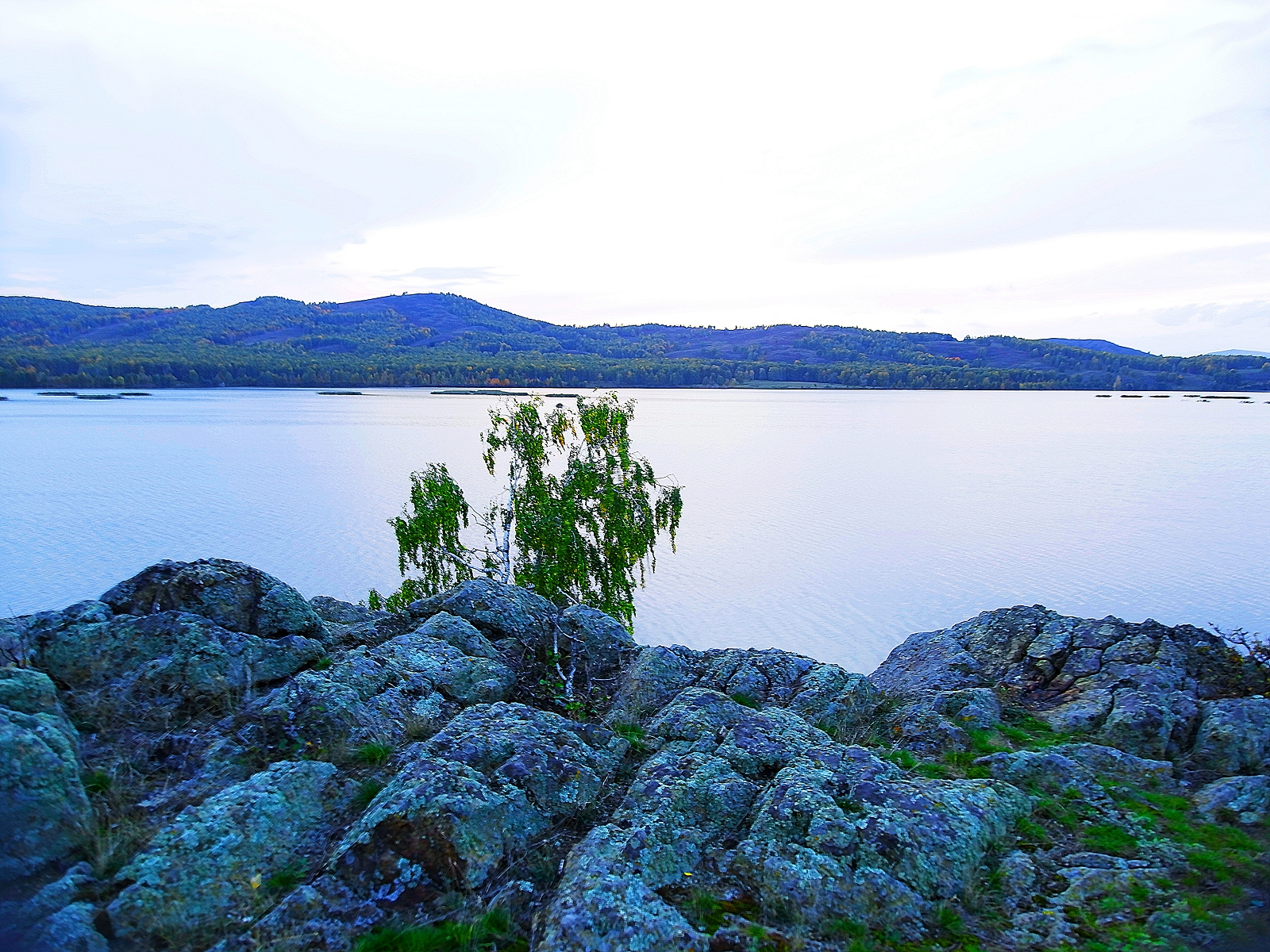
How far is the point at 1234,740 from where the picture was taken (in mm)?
8094

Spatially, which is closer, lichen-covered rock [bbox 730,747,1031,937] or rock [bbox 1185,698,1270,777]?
lichen-covered rock [bbox 730,747,1031,937]

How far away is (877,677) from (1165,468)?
69.1 m

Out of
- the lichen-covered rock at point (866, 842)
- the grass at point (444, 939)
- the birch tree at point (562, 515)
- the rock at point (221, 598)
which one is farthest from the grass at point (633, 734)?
the birch tree at point (562, 515)

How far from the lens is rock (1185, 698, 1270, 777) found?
7918mm

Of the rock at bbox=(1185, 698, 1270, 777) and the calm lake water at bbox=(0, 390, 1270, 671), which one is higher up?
the rock at bbox=(1185, 698, 1270, 777)

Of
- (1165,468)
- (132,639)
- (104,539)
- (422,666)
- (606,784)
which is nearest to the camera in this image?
(606,784)

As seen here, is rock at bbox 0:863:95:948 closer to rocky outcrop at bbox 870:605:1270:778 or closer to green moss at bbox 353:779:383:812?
green moss at bbox 353:779:383:812

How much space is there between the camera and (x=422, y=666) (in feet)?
28.7

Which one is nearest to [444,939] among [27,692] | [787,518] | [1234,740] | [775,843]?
[775,843]

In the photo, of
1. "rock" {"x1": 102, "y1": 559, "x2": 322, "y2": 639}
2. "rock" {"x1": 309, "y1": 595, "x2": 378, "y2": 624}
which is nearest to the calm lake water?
"rock" {"x1": 309, "y1": 595, "x2": 378, "y2": 624}

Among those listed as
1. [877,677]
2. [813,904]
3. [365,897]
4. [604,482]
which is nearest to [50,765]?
[365,897]

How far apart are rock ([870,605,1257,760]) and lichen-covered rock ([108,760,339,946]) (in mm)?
8942

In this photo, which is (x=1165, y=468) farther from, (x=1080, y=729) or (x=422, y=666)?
(x=422, y=666)

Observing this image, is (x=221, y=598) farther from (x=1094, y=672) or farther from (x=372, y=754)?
(x=1094, y=672)
